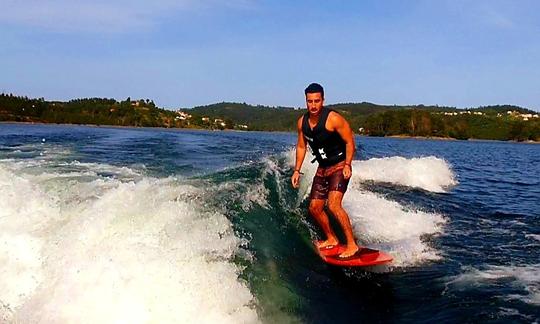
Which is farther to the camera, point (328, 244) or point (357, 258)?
point (328, 244)

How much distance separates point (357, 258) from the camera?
737cm

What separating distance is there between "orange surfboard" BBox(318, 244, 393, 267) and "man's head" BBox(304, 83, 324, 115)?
2.11 metres

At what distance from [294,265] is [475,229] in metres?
5.77

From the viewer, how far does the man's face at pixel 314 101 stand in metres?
7.37

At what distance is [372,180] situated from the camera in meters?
18.4

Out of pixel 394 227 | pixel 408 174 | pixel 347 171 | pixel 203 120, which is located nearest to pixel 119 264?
pixel 347 171

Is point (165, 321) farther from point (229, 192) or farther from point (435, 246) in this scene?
point (435, 246)

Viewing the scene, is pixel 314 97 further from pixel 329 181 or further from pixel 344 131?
pixel 329 181

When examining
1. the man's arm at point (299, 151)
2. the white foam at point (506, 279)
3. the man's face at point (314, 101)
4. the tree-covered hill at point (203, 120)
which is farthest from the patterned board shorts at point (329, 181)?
the tree-covered hill at point (203, 120)

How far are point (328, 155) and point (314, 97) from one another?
3.16 ft

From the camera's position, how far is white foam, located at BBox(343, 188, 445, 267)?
28.5ft

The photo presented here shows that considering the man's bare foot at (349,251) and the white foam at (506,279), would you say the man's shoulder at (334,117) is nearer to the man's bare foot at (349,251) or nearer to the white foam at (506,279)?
the man's bare foot at (349,251)

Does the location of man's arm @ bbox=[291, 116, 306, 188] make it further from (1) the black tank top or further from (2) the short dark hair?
(2) the short dark hair

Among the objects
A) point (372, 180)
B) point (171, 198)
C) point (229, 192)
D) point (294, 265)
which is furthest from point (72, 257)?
point (372, 180)
